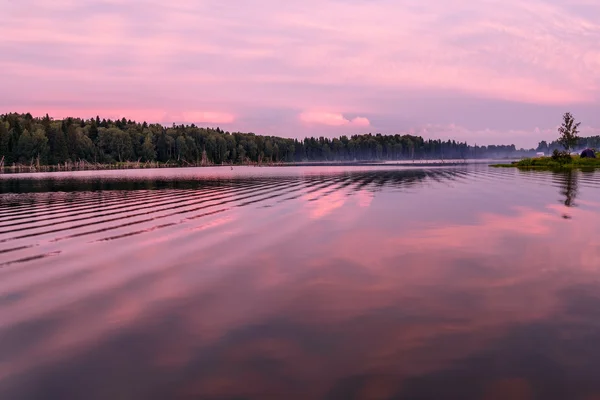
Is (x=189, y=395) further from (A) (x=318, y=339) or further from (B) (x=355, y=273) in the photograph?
(B) (x=355, y=273)

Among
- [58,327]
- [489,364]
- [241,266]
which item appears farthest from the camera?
[241,266]

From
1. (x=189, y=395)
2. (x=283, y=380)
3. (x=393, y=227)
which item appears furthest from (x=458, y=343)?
(x=393, y=227)

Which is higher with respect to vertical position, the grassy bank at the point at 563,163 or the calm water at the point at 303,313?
the grassy bank at the point at 563,163

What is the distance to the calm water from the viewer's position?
8.58 meters

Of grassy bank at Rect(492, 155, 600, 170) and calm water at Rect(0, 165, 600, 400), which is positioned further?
grassy bank at Rect(492, 155, 600, 170)

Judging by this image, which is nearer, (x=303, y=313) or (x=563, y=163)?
(x=303, y=313)

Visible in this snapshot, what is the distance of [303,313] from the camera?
484 inches

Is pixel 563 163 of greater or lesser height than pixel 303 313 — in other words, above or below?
above

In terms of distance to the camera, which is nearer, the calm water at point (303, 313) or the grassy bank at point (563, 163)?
the calm water at point (303, 313)

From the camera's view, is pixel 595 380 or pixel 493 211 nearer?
pixel 595 380

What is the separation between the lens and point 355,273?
54.1ft

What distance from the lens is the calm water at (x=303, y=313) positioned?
8578mm

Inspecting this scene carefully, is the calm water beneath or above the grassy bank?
beneath

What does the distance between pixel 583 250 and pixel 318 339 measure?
14788 millimetres
